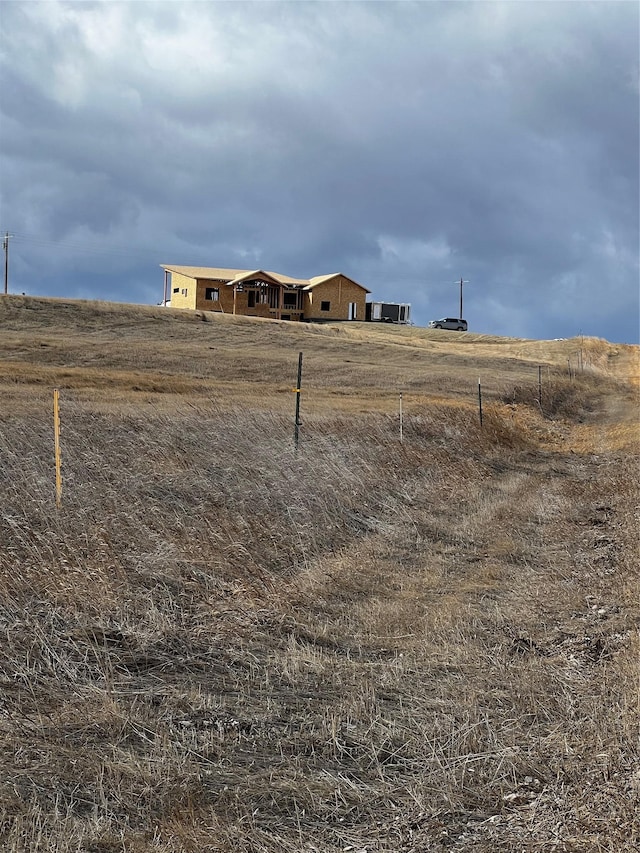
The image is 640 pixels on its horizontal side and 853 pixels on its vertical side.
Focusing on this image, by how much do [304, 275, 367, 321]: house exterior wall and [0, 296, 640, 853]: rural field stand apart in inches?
2606

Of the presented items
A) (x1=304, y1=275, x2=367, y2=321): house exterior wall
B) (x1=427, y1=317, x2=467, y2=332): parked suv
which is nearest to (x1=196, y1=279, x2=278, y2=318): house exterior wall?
(x1=304, y1=275, x2=367, y2=321): house exterior wall

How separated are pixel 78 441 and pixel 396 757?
8899 millimetres

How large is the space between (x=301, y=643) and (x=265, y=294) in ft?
243

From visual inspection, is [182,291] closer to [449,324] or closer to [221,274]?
[221,274]

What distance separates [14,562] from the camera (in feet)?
27.5

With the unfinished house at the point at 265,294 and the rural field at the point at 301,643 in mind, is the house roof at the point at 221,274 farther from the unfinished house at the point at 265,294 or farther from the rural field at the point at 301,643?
the rural field at the point at 301,643

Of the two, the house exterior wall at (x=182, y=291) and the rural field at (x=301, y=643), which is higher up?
the house exterior wall at (x=182, y=291)

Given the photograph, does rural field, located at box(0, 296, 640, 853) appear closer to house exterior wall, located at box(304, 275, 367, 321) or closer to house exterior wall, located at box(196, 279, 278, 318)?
house exterior wall, located at box(196, 279, 278, 318)

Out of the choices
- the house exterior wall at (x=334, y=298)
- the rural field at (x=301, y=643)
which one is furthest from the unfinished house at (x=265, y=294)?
the rural field at (x=301, y=643)

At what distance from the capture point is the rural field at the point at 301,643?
5027 mm

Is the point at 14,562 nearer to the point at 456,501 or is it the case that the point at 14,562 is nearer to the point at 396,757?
the point at 396,757

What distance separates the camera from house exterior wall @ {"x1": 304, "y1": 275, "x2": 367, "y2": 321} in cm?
8400

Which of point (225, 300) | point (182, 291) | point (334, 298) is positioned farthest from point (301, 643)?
point (334, 298)

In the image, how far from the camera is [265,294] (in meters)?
80.4
